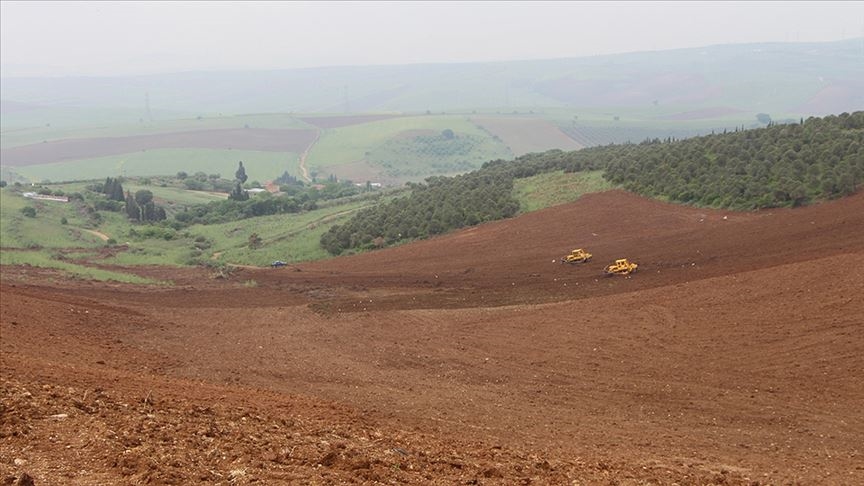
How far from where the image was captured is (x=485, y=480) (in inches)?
401

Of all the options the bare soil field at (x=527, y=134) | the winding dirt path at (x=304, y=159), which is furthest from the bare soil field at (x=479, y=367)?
the bare soil field at (x=527, y=134)

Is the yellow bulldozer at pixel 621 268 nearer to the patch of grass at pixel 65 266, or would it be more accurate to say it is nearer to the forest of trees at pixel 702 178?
the forest of trees at pixel 702 178

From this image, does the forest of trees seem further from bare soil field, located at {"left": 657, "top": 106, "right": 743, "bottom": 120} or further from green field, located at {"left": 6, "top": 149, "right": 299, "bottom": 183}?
bare soil field, located at {"left": 657, "top": 106, "right": 743, "bottom": 120}

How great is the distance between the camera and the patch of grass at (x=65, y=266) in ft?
115

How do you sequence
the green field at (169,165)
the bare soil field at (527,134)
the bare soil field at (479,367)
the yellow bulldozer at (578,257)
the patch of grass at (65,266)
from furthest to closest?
the bare soil field at (527,134) → the green field at (169,165) → the patch of grass at (65,266) → the yellow bulldozer at (578,257) → the bare soil field at (479,367)

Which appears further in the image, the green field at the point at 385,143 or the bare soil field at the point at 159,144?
the bare soil field at the point at 159,144

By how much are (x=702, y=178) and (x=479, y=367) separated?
76.8 feet

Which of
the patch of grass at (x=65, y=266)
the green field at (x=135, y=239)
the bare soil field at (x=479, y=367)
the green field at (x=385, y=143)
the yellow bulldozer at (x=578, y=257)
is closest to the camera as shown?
the bare soil field at (x=479, y=367)

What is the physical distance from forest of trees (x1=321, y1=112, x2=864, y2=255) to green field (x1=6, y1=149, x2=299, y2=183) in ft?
274

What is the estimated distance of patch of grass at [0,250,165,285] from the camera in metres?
35.0

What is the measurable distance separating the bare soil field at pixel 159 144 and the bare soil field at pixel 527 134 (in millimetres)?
43482

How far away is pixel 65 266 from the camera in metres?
37.7

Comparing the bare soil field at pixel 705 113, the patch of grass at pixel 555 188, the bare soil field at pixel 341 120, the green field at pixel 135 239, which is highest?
the bare soil field at pixel 341 120

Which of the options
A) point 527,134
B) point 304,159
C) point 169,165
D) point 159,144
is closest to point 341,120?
point 304,159
